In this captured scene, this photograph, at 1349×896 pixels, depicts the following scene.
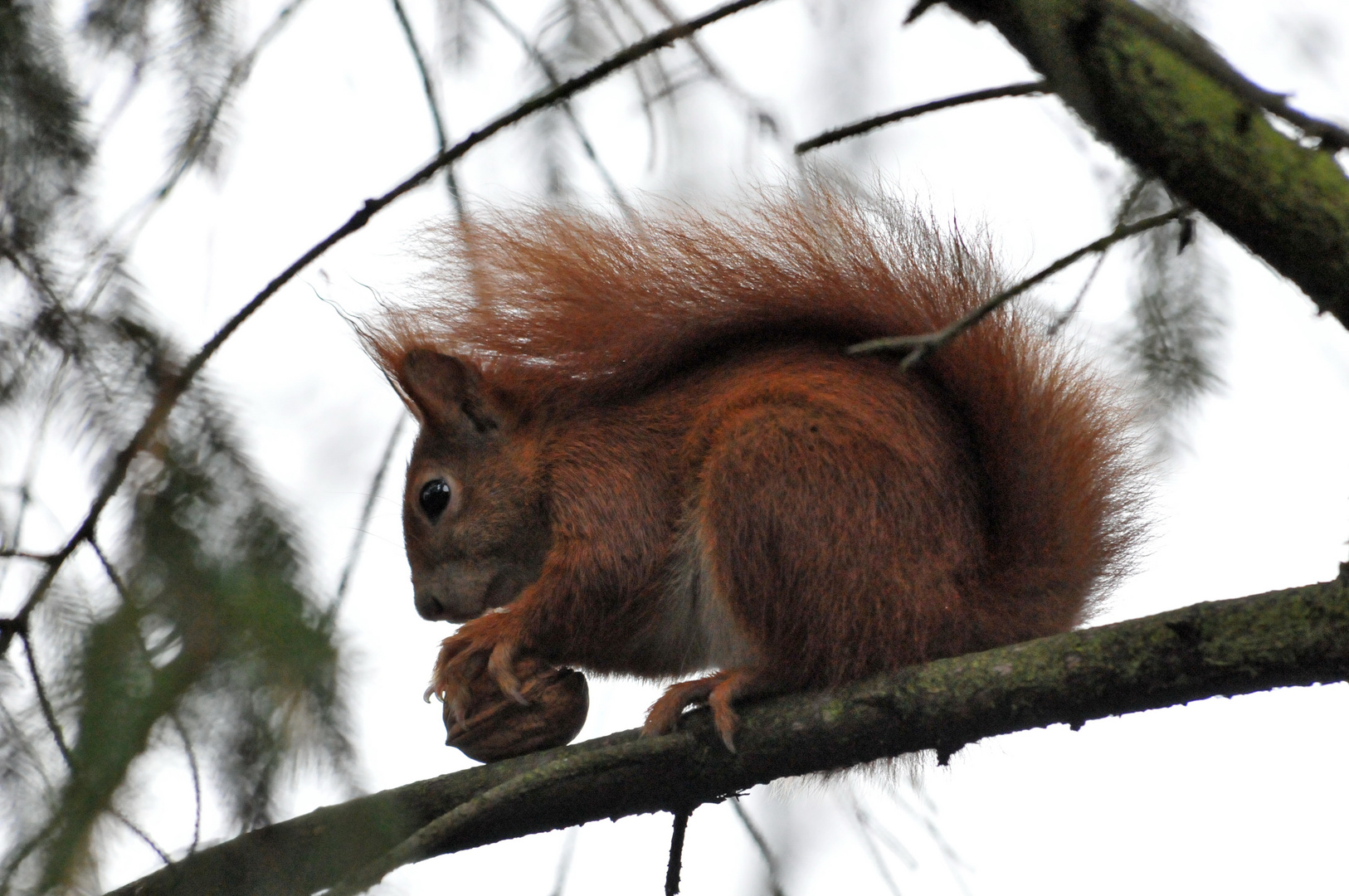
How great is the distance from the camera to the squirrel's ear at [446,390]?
231 centimetres

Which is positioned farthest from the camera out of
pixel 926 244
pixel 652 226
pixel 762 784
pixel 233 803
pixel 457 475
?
pixel 457 475

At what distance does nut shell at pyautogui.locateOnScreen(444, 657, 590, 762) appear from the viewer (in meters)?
1.89

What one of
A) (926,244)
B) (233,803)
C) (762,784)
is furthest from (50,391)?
(926,244)

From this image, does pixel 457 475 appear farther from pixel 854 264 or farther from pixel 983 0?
pixel 983 0

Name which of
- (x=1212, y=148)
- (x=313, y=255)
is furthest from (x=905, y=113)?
(x=313, y=255)

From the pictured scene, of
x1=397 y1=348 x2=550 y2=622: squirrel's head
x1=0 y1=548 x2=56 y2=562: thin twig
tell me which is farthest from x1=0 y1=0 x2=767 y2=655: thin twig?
x1=397 y1=348 x2=550 y2=622: squirrel's head

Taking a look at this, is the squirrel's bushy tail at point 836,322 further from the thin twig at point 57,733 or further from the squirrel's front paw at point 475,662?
the thin twig at point 57,733

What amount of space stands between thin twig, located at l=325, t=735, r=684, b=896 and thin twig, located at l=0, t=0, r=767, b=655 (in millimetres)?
387

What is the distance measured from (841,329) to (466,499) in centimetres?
77

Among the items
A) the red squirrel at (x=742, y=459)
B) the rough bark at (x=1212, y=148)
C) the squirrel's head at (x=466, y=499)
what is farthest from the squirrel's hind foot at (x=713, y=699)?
the rough bark at (x=1212, y=148)

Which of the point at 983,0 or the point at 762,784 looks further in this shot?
the point at 762,784

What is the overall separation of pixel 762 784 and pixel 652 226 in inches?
36.4

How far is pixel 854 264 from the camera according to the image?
193 cm

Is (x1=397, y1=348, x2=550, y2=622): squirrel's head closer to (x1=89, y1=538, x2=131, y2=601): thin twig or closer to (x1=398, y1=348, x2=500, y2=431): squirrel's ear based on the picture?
(x1=398, y1=348, x2=500, y2=431): squirrel's ear
